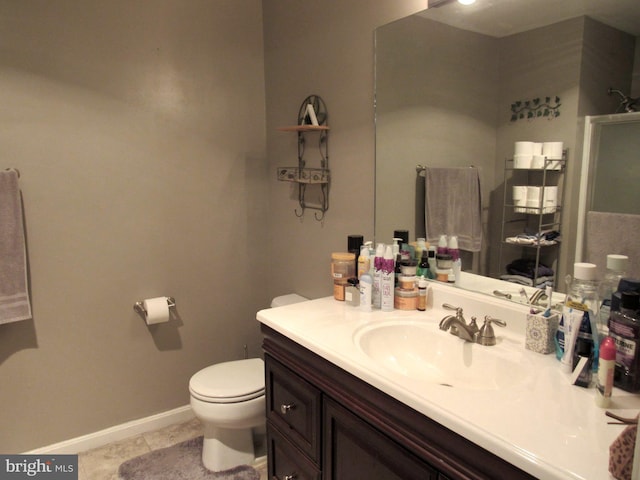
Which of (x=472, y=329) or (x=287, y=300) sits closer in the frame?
(x=472, y=329)

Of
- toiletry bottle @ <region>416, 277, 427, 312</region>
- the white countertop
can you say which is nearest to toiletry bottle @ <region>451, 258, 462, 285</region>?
toiletry bottle @ <region>416, 277, 427, 312</region>

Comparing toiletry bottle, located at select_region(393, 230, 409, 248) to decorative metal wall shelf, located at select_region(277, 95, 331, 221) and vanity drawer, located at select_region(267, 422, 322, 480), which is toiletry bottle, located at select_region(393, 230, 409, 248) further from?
vanity drawer, located at select_region(267, 422, 322, 480)

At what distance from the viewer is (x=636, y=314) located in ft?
3.32

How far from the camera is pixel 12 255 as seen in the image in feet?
6.53

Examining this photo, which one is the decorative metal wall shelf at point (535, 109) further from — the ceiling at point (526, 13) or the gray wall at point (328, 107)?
the gray wall at point (328, 107)

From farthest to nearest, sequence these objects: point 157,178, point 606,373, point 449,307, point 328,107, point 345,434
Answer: point 157,178 < point 328,107 < point 449,307 < point 345,434 < point 606,373

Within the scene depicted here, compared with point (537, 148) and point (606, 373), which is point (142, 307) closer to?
point (537, 148)

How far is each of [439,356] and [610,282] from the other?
1.72 feet

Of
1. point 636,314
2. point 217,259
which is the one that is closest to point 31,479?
point 217,259

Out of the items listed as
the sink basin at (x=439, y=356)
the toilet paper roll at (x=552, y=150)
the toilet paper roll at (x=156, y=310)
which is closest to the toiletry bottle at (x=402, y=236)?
the sink basin at (x=439, y=356)

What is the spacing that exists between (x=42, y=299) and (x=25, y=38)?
1.18 m

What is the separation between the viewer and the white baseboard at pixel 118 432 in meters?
2.25

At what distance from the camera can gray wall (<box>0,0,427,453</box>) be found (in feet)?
6.68

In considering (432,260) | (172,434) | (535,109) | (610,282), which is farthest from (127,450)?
(535,109)
